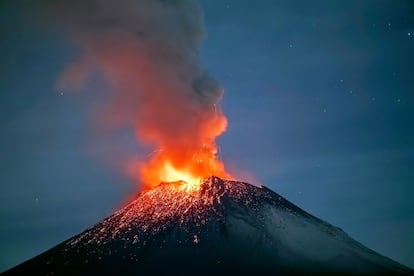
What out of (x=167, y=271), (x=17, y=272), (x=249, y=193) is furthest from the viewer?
(x=249, y=193)

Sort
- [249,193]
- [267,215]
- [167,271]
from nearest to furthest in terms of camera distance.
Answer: [167,271]
[267,215]
[249,193]

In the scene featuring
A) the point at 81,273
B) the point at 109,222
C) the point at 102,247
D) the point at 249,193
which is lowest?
the point at 81,273

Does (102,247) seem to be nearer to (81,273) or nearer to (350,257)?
(81,273)

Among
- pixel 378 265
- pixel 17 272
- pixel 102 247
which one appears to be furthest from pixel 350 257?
pixel 17 272

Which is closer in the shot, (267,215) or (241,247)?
(241,247)

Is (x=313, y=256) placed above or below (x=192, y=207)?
below

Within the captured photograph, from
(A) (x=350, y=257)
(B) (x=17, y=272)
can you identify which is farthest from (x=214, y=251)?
(B) (x=17, y=272)
